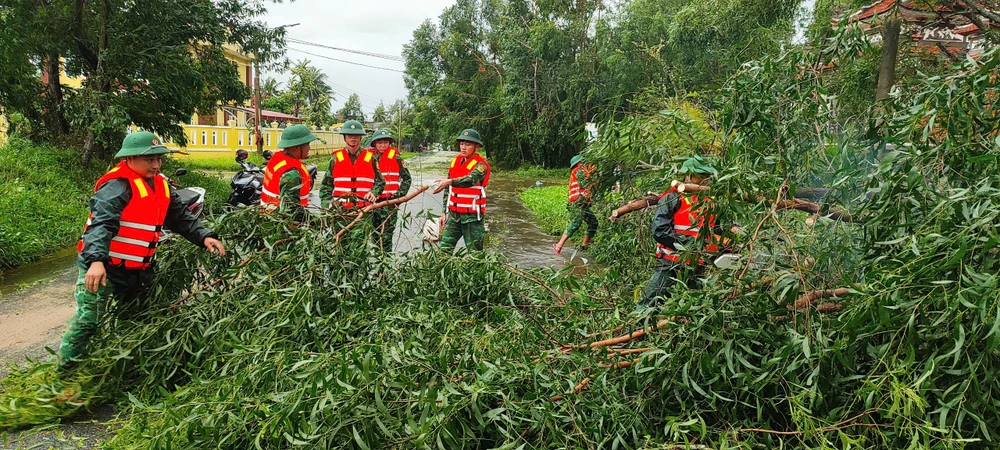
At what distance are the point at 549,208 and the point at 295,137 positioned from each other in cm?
796

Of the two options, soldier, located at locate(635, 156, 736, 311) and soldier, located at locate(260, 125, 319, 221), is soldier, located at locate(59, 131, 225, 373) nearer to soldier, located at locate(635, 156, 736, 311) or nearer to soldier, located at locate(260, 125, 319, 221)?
soldier, located at locate(260, 125, 319, 221)

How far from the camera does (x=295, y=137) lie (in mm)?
5516

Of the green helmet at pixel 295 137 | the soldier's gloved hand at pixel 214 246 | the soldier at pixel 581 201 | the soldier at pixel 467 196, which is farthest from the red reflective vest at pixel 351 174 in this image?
the soldier's gloved hand at pixel 214 246

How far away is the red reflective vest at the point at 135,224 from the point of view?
367 cm

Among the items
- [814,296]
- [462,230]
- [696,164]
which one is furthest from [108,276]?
[814,296]

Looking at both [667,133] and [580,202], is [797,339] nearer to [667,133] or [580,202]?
[667,133]

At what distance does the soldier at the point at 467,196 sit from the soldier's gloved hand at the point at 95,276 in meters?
3.48

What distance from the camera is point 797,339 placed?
2418 millimetres

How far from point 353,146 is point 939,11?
7654 mm

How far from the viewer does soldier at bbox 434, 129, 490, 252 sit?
650cm

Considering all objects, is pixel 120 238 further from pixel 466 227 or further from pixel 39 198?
pixel 39 198

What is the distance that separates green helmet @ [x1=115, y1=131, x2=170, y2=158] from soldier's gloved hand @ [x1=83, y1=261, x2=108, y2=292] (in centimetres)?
67

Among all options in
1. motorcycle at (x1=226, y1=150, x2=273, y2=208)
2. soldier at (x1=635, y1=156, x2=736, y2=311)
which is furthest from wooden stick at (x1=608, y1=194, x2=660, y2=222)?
motorcycle at (x1=226, y1=150, x2=273, y2=208)

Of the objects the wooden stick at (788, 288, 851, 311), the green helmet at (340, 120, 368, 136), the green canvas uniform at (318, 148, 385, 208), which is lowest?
the wooden stick at (788, 288, 851, 311)
